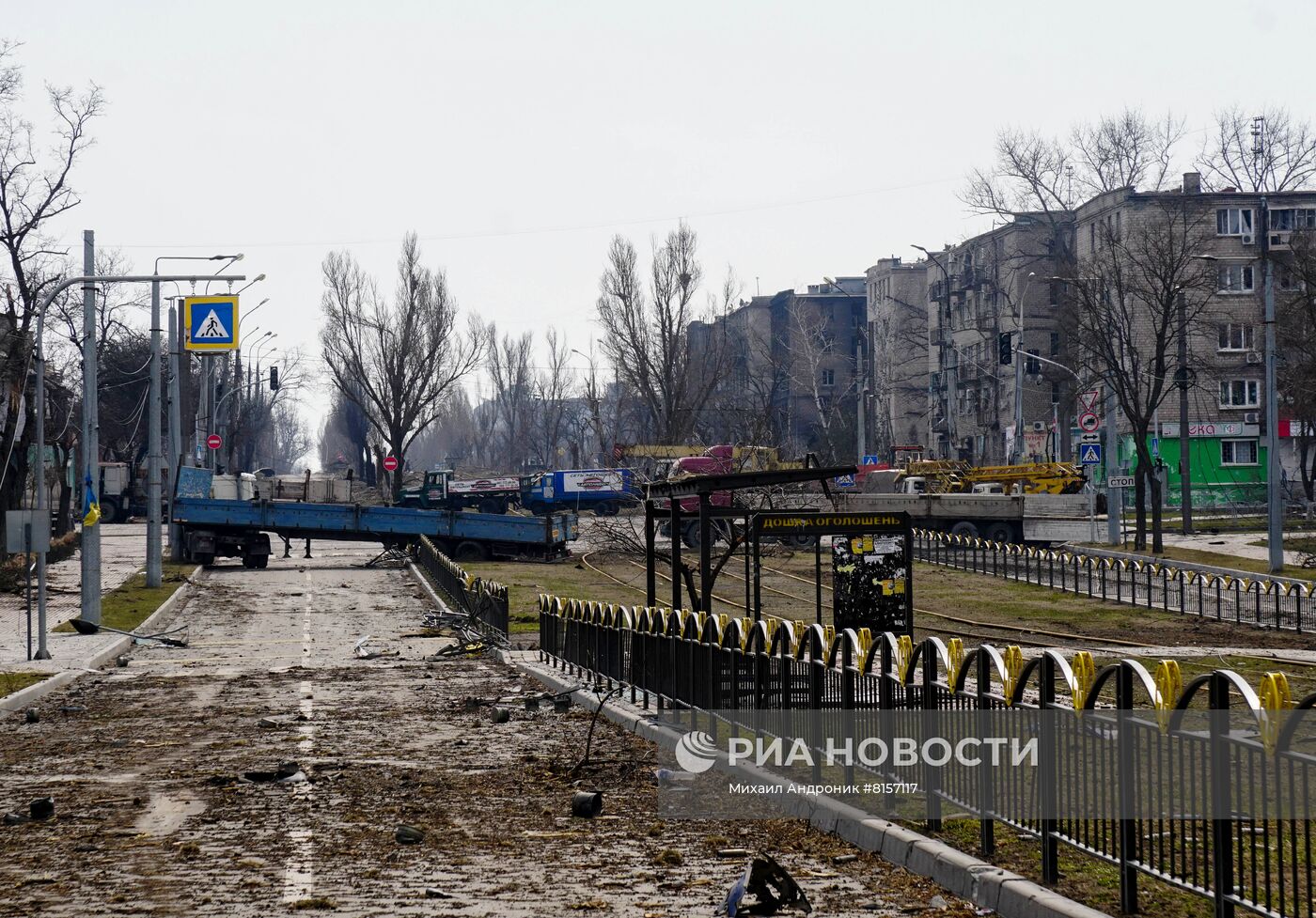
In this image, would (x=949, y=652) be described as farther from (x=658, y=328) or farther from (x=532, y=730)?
(x=658, y=328)

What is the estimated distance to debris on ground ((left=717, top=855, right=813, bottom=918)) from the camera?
758cm

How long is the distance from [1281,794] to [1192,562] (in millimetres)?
34696

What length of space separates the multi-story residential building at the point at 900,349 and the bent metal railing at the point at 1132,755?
88.4 metres

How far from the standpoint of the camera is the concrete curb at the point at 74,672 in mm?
18031

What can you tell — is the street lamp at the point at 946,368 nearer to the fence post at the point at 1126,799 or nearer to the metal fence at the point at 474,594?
the metal fence at the point at 474,594

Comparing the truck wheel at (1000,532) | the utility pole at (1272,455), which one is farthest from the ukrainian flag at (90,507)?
the truck wheel at (1000,532)

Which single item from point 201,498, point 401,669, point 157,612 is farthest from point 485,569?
point 401,669

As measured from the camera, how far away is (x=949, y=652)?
8680 mm

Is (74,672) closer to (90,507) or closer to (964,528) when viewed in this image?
(90,507)

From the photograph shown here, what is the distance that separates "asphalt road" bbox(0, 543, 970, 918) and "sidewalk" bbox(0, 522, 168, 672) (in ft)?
15.3

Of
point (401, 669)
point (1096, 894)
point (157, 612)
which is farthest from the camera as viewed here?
point (157, 612)

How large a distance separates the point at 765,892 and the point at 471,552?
43.4 metres

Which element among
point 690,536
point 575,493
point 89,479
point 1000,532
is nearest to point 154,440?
point 89,479

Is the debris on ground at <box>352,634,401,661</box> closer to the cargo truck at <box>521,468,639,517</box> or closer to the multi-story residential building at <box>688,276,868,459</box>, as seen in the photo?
the cargo truck at <box>521,468,639,517</box>
